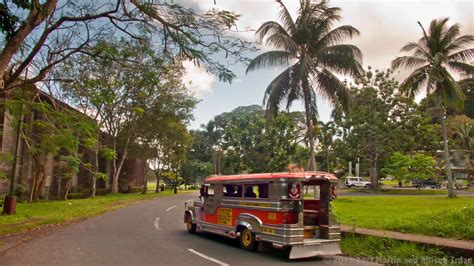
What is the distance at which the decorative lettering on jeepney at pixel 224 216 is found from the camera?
1155cm

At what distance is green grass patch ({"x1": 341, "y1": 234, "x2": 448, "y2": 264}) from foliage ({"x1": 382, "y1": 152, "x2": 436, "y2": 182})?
37.3 meters

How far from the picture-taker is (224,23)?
12.7 metres

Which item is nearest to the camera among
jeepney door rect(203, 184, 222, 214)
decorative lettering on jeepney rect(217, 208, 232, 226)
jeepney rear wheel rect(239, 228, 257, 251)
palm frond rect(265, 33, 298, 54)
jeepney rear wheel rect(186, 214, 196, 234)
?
jeepney rear wheel rect(239, 228, 257, 251)

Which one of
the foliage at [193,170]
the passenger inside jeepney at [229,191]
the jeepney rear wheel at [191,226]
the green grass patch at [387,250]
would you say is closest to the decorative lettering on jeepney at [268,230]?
the passenger inside jeepney at [229,191]

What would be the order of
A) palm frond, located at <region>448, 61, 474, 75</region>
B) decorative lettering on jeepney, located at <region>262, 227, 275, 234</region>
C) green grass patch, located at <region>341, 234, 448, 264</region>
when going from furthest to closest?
palm frond, located at <region>448, 61, 474, 75</region>
decorative lettering on jeepney, located at <region>262, 227, 275, 234</region>
green grass patch, located at <region>341, 234, 448, 264</region>

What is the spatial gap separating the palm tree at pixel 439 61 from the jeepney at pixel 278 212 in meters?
21.1

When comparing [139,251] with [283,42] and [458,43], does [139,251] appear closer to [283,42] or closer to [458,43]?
[283,42]

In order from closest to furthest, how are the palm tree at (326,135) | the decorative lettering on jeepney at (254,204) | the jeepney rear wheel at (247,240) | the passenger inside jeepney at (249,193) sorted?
the decorative lettering on jeepney at (254,204), the jeepney rear wheel at (247,240), the passenger inside jeepney at (249,193), the palm tree at (326,135)

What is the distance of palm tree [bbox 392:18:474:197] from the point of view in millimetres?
28453

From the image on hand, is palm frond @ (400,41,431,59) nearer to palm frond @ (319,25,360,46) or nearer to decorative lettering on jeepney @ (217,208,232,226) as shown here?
palm frond @ (319,25,360,46)

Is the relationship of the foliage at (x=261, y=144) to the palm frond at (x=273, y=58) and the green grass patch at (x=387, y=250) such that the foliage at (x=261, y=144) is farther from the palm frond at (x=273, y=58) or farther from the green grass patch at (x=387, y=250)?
the green grass patch at (x=387, y=250)

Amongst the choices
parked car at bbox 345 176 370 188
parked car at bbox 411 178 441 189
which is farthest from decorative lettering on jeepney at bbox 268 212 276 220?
parked car at bbox 345 176 370 188

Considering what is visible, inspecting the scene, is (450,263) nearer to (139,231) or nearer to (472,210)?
(472,210)

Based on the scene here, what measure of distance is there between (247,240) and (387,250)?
3.45 meters
